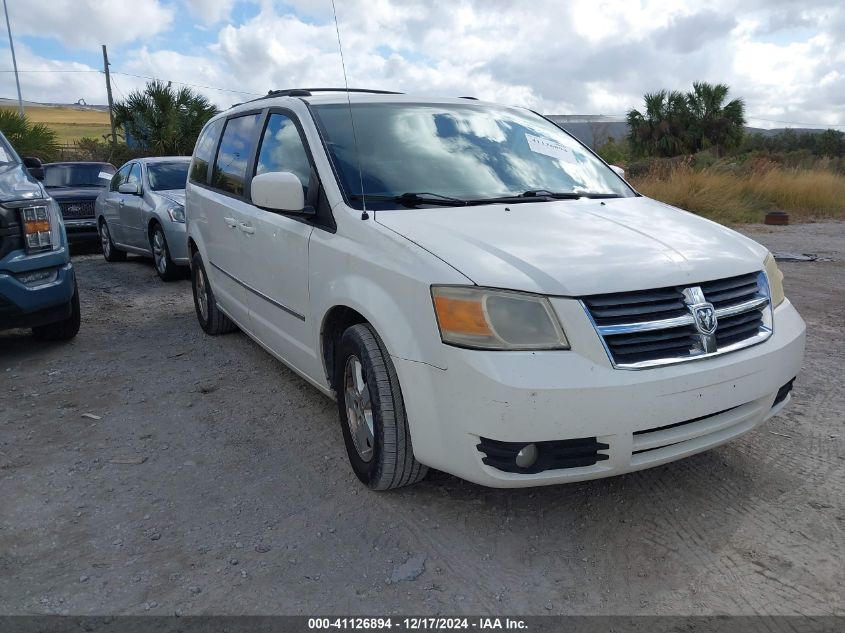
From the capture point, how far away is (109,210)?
9867 mm

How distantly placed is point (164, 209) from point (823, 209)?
13912mm

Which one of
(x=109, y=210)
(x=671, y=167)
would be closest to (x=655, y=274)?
(x=109, y=210)

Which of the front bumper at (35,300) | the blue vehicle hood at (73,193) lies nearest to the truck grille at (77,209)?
the blue vehicle hood at (73,193)

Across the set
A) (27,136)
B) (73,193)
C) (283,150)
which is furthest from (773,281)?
(27,136)

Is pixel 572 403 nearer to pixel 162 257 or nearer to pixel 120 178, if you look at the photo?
pixel 162 257

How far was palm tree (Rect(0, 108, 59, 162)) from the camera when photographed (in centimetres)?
1786

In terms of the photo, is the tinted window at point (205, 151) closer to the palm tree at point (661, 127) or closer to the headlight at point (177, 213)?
the headlight at point (177, 213)

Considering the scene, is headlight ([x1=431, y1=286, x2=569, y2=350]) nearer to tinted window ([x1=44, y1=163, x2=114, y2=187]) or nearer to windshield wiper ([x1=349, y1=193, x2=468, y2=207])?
windshield wiper ([x1=349, y1=193, x2=468, y2=207])

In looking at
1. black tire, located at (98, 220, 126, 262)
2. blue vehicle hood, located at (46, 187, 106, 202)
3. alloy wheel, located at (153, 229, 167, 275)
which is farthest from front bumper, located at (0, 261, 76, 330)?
blue vehicle hood, located at (46, 187, 106, 202)

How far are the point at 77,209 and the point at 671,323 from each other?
35.2 feet

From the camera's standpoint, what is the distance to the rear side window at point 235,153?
4352 millimetres

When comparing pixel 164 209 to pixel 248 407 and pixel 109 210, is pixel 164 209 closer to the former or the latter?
pixel 109 210

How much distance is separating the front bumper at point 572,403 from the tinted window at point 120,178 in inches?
330

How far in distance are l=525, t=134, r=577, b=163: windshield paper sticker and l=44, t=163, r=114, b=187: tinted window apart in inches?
385
